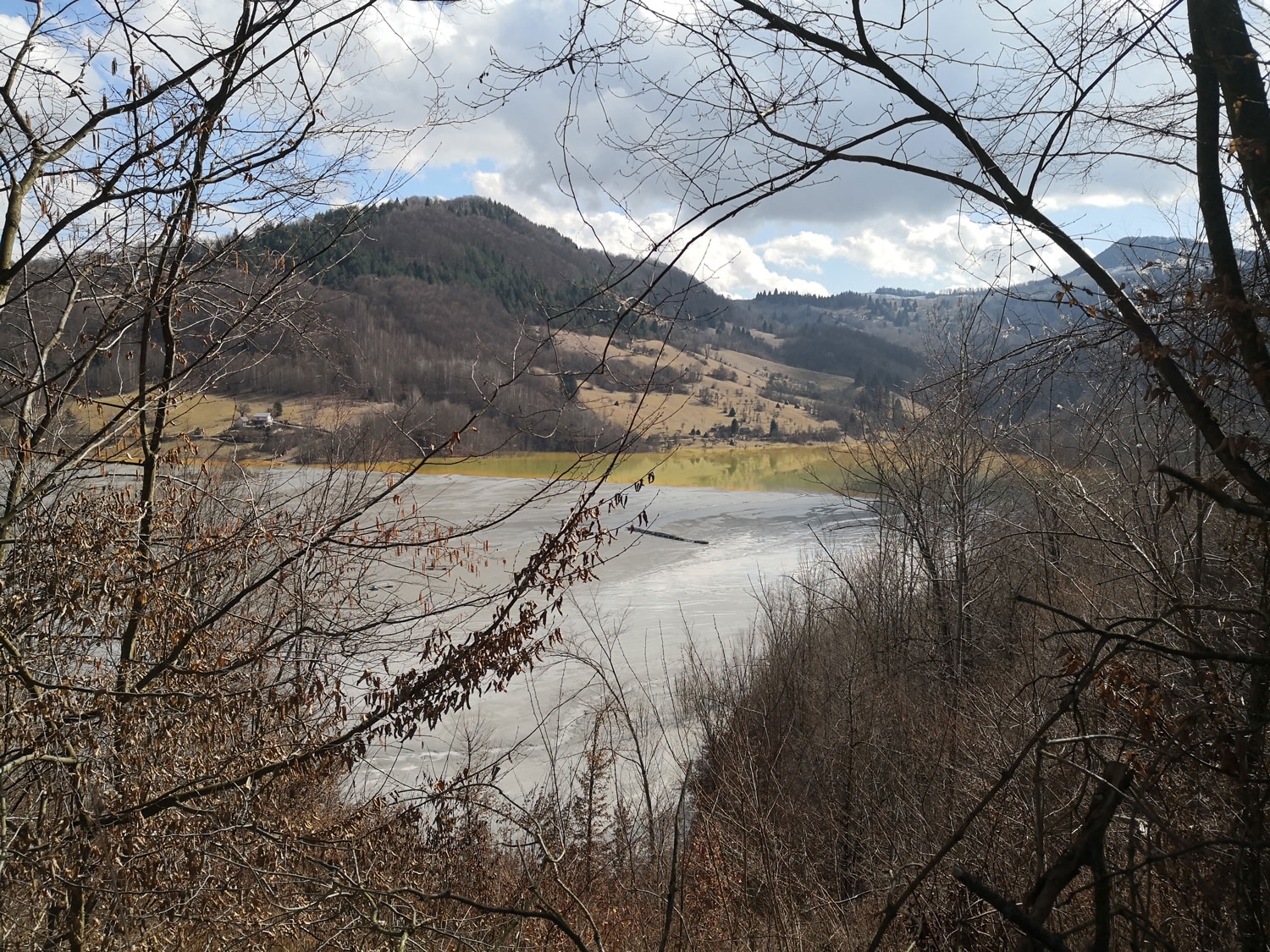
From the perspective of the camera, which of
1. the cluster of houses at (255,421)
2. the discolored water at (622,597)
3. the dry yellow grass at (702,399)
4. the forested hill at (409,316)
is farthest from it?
the discolored water at (622,597)

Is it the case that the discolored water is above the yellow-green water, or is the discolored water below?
below

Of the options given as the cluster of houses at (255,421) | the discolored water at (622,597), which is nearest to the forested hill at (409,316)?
the cluster of houses at (255,421)

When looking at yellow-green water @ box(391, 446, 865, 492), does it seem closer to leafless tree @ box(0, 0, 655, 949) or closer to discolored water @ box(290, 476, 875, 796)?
discolored water @ box(290, 476, 875, 796)

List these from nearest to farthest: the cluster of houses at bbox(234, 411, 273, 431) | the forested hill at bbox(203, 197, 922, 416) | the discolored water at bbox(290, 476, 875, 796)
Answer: the forested hill at bbox(203, 197, 922, 416)
the cluster of houses at bbox(234, 411, 273, 431)
the discolored water at bbox(290, 476, 875, 796)

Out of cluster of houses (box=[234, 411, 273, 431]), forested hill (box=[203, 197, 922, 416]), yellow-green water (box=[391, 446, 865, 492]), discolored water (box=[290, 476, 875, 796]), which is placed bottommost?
discolored water (box=[290, 476, 875, 796])

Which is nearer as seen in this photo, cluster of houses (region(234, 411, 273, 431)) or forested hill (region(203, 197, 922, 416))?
forested hill (region(203, 197, 922, 416))

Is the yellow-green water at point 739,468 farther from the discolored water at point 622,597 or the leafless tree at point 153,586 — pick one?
the leafless tree at point 153,586

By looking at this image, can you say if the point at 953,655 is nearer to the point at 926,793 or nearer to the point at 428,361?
the point at 926,793

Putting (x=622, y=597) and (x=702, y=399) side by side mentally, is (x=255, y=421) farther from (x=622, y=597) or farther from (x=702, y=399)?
(x=622, y=597)

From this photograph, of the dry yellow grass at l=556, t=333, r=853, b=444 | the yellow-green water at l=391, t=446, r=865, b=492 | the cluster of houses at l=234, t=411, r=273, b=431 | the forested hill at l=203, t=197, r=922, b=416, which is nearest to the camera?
the forested hill at l=203, t=197, r=922, b=416

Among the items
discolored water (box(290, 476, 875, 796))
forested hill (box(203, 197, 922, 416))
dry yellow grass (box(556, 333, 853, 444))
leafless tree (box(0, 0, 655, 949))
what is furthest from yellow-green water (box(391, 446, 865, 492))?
leafless tree (box(0, 0, 655, 949))

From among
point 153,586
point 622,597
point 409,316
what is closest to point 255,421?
point 153,586

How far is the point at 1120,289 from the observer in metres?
3.29

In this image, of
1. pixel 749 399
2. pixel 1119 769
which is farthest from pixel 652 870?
pixel 749 399
